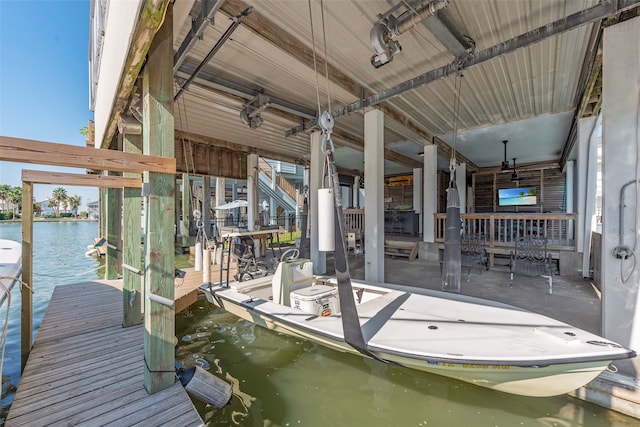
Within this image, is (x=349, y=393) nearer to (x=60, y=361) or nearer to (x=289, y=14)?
(x=60, y=361)

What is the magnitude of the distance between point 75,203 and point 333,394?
211 ft

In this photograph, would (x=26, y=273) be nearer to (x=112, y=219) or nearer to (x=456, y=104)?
(x=112, y=219)

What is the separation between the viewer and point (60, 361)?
8.38 feet

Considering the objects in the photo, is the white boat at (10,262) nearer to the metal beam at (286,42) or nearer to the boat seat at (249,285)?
the boat seat at (249,285)

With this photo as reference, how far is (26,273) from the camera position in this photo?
272 cm

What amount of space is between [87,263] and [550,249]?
44.3 ft

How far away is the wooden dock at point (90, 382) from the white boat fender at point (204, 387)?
0.29ft

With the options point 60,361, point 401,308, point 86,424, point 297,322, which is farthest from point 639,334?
point 60,361

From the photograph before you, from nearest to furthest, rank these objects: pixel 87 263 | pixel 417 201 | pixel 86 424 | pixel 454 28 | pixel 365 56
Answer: pixel 86 424 < pixel 454 28 < pixel 365 56 < pixel 87 263 < pixel 417 201

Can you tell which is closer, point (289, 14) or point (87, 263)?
point (289, 14)

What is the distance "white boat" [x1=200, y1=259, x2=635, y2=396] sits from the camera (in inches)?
73.0

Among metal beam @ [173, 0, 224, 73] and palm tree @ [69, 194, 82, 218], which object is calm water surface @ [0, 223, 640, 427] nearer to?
metal beam @ [173, 0, 224, 73]

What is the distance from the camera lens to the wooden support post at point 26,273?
2.65 meters

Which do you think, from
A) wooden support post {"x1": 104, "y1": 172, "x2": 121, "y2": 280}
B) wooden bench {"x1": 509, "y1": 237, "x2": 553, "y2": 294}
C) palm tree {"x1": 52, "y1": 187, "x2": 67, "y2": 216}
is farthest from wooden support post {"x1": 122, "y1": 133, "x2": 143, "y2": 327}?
palm tree {"x1": 52, "y1": 187, "x2": 67, "y2": 216}
